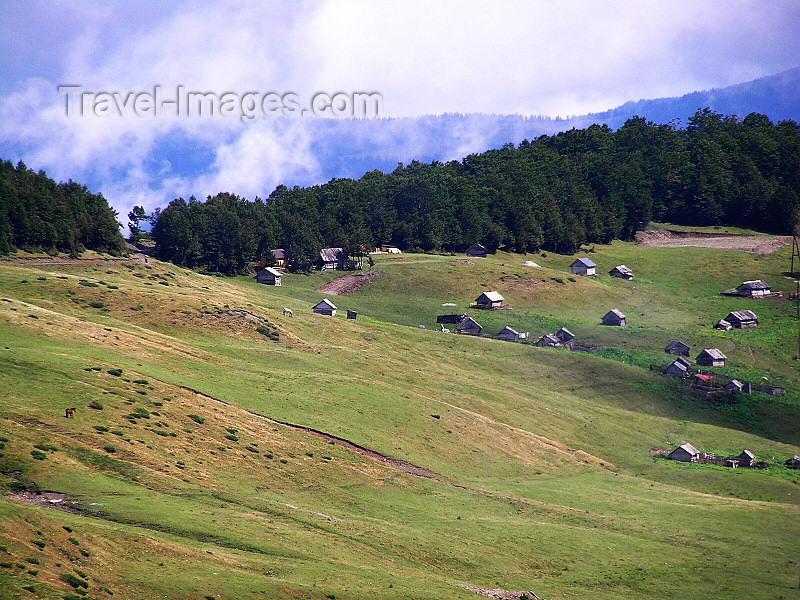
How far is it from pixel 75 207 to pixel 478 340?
64.6m

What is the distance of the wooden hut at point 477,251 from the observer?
19100 centimetres

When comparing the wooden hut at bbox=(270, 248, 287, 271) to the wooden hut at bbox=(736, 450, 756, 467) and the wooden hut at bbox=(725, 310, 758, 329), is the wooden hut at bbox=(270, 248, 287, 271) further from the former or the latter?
the wooden hut at bbox=(736, 450, 756, 467)

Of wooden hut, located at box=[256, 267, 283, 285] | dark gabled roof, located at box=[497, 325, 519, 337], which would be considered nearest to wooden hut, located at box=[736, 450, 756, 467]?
dark gabled roof, located at box=[497, 325, 519, 337]

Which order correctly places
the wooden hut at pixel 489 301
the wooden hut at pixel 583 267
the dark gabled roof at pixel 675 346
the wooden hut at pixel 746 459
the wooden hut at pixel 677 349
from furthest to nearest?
the wooden hut at pixel 583 267, the wooden hut at pixel 489 301, the dark gabled roof at pixel 675 346, the wooden hut at pixel 677 349, the wooden hut at pixel 746 459

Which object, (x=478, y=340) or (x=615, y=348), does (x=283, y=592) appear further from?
(x=615, y=348)

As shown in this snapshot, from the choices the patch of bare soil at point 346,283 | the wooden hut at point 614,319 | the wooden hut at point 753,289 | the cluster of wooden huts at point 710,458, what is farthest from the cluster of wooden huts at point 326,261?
the cluster of wooden huts at point 710,458

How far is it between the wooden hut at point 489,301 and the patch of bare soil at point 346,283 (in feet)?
72.6

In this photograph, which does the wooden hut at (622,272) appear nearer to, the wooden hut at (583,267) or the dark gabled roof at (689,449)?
the wooden hut at (583,267)

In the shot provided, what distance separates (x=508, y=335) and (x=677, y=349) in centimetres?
2274

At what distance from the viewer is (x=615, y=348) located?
125875mm

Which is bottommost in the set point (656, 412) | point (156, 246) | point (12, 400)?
point (656, 412)

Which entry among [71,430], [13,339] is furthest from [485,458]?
[13,339]

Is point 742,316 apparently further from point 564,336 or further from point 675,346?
point 564,336

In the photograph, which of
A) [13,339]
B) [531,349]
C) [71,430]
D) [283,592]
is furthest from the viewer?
[531,349]
